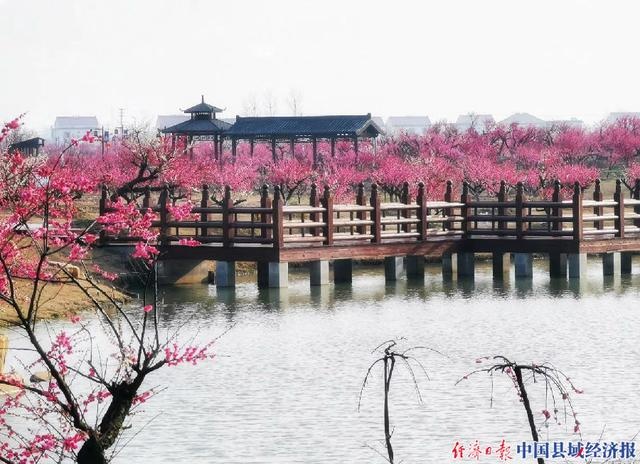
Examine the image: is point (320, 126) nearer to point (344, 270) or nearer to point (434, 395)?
point (344, 270)

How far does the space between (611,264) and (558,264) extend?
1.64m

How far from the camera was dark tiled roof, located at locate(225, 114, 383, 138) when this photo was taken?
7000 cm

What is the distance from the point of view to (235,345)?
26.3 meters

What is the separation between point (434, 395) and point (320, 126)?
51017mm

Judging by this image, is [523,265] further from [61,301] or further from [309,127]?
[309,127]

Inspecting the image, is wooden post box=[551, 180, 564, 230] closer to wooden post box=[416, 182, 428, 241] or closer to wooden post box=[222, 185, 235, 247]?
wooden post box=[416, 182, 428, 241]

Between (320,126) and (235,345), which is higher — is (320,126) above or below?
above

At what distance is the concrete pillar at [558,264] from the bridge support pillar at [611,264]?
1.24 m

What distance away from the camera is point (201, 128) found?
77.6 m

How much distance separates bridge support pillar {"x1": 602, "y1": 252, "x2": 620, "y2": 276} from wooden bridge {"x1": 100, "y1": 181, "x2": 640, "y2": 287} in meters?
0.03

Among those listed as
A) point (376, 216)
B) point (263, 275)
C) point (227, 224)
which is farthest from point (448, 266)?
point (227, 224)

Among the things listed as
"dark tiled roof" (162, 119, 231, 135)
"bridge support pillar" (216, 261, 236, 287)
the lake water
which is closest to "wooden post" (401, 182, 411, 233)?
the lake water

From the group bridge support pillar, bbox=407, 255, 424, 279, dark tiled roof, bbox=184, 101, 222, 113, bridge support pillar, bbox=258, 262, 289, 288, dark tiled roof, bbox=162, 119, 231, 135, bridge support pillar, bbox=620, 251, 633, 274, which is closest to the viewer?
bridge support pillar, bbox=258, 262, 289, 288

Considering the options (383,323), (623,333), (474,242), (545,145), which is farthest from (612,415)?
(545,145)
